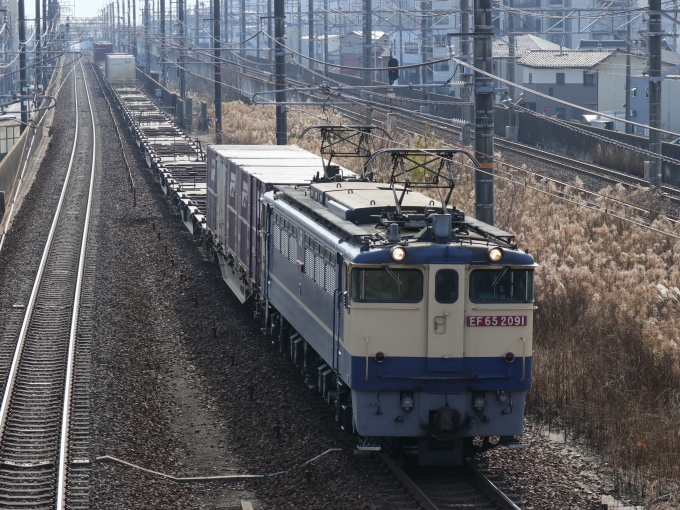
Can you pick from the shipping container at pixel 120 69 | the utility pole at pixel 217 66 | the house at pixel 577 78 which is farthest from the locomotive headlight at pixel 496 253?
the shipping container at pixel 120 69

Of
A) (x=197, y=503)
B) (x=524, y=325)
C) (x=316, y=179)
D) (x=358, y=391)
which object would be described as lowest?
(x=197, y=503)

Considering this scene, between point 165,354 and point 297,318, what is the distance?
327cm

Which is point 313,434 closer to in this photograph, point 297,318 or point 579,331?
point 297,318

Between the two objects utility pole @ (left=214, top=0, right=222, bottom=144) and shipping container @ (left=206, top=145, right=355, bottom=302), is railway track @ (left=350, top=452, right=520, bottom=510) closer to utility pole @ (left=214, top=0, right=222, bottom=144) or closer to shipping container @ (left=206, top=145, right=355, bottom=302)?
shipping container @ (left=206, top=145, right=355, bottom=302)

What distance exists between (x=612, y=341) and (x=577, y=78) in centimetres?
5105

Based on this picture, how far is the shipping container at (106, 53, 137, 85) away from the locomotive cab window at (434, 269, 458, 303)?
259 ft

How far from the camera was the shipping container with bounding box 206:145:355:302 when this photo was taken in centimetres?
1795

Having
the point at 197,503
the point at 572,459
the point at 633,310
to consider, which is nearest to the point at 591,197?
the point at 633,310

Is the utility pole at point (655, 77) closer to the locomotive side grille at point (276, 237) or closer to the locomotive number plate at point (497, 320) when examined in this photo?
the locomotive side grille at point (276, 237)

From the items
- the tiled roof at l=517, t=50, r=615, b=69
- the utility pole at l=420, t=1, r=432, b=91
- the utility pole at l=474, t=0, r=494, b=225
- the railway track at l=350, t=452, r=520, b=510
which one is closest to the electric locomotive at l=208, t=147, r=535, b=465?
the railway track at l=350, t=452, r=520, b=510

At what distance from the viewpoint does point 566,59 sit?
63.9 metres

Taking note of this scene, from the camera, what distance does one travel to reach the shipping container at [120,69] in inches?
3383

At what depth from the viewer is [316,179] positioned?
52.6 feet

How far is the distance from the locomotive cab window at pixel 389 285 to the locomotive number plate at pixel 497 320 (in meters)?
0.58
